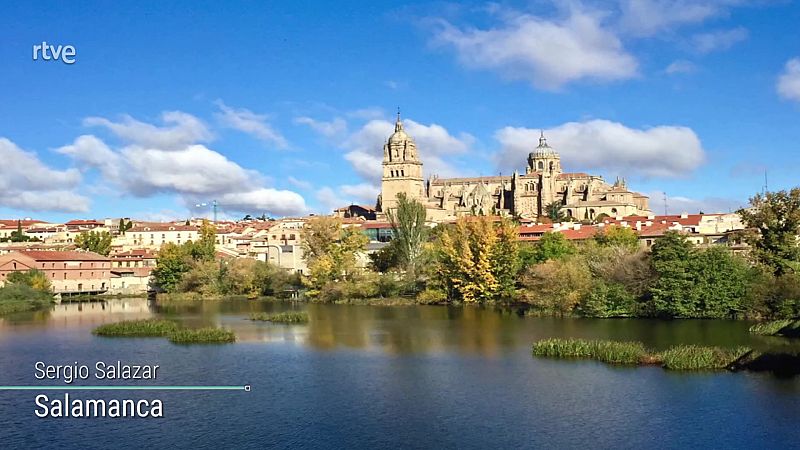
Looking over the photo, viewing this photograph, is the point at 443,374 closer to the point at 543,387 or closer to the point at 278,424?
the point at 543,387

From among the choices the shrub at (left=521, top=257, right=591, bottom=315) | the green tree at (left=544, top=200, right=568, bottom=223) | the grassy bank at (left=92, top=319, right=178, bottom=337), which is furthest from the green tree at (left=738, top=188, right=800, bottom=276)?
the green tree at (left=544, top=200, right=568, bottom=223)

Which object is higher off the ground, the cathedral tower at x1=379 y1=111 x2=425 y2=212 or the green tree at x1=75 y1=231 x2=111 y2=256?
the cathedral tower at x1=379 y1=111 x2=425 y2=212

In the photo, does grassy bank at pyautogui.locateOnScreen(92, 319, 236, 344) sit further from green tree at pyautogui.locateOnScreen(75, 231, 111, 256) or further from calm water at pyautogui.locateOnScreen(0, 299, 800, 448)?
green tree at pyautogui.locateOnScreen(75, 231, 111, 256)

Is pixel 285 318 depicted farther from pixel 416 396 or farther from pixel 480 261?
pixel 416 396

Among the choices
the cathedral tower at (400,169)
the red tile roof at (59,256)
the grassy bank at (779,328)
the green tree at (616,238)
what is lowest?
the grassy bank at (779,328)

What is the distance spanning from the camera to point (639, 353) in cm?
2458

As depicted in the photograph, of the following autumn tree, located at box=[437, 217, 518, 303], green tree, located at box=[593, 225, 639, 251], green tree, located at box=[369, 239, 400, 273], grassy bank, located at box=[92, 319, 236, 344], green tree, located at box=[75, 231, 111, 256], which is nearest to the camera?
grassy bank, located at box=[92, 319, 236, 344]

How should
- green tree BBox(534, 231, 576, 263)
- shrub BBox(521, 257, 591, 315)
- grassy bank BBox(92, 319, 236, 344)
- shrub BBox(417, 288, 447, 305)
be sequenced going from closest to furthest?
1. grassy bank BBox(92, 319, 236, 344)
2. shrub BBox(521, 257, 591, 315)
3. green tree BBox(534, 231, 576, 263)
4. shrub BBox(417, 288, 447, 305)

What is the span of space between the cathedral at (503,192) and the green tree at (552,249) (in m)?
48.9

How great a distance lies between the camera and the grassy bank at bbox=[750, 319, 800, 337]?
2914cm

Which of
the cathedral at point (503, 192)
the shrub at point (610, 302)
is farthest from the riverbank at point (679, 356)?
the cathedral at point (503, 192)

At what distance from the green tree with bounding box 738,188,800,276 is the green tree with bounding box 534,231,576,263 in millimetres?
10345

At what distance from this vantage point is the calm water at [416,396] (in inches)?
669

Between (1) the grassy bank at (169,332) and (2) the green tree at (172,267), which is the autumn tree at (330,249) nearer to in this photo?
(2) the green tree at (172,267)
